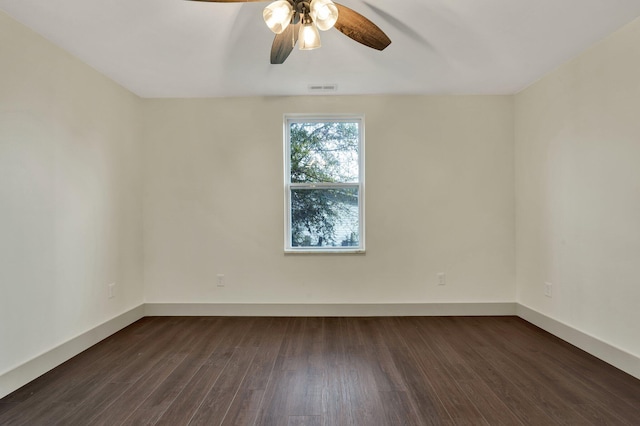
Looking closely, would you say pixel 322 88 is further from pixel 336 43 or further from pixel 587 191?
pixel 587 191

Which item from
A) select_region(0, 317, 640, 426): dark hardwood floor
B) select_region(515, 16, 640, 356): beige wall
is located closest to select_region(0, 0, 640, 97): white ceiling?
select_region(515, 16, 640, 356): beige wall

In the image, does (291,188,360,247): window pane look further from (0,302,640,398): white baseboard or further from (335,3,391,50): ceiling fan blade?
(335,3,391,50): ceiling fan blade

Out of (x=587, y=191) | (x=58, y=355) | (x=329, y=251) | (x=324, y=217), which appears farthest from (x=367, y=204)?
(x=58, y=355)

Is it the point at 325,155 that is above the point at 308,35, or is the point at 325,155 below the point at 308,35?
below

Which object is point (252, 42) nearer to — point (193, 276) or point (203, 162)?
point (203, 162)

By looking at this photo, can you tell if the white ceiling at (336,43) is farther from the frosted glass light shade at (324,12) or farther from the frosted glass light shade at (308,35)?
the frosted glass light shade at (324,12)

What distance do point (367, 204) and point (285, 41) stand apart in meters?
2.10

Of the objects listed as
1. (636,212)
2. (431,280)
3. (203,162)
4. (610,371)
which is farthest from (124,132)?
(610,371)

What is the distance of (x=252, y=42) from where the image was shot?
246 centimetres

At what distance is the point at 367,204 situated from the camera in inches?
145

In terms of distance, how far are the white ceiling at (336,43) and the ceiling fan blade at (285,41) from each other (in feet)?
1.10

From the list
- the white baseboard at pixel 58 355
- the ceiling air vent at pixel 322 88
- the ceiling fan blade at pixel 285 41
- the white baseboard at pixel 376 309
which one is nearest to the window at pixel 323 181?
the ceiling air vent at pixel 322 88

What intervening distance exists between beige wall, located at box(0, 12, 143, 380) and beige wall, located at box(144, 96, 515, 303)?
48cm

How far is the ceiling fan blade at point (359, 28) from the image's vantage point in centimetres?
170
